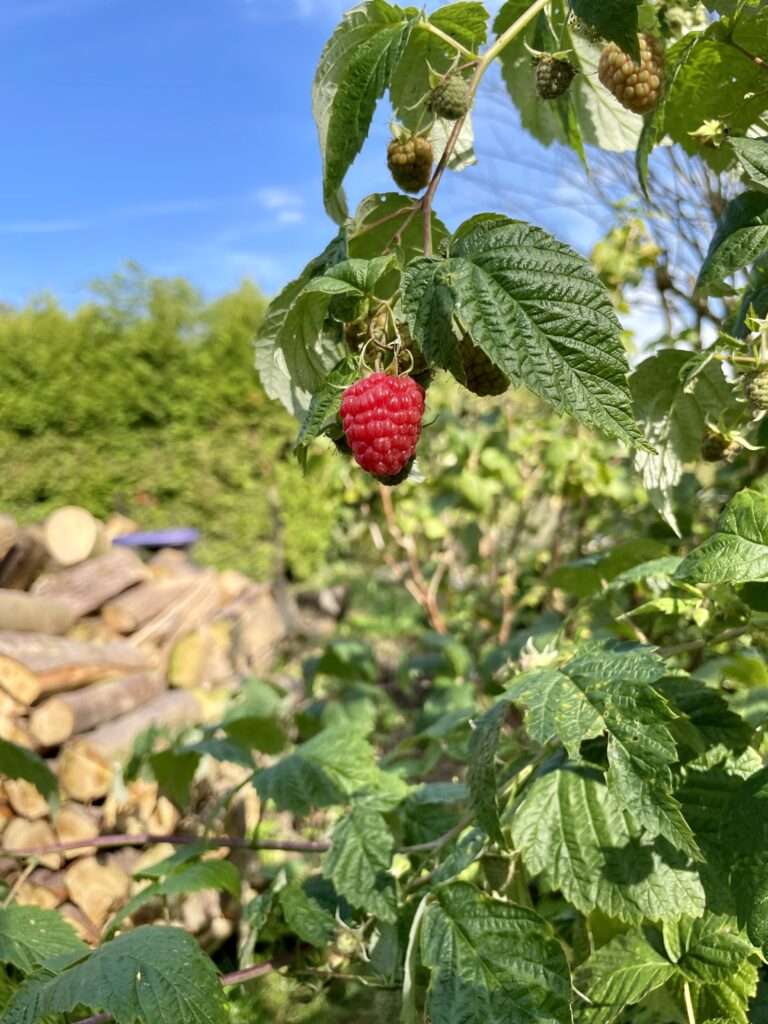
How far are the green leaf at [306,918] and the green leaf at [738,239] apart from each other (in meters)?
0.90

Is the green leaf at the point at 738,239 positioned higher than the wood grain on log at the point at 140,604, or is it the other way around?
the wood grain on log at the point at 140,604

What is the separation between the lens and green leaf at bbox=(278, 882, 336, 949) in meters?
1.18

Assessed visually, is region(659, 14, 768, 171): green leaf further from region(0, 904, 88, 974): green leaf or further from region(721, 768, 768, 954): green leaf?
region(0, 904, 88, 974): green leaf

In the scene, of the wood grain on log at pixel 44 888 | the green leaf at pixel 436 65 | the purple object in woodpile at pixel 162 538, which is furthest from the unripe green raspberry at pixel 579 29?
the purple object in woodpile at pixel 162 538

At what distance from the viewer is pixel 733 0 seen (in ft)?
2.83

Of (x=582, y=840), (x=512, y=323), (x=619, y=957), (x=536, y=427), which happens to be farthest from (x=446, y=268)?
(x=536, y=427)

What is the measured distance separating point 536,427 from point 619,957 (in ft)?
7.45

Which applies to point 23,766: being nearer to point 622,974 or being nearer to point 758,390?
point 622,974

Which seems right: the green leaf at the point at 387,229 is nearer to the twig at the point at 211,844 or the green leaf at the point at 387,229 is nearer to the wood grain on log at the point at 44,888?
the twig at the point at 211,844

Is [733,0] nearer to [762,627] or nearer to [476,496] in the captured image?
[762,627]

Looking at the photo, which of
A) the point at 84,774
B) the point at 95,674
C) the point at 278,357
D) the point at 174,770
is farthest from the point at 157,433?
the point at 278,357

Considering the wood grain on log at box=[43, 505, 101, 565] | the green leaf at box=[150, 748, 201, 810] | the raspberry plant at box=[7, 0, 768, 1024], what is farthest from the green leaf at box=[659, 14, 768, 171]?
the wood grain on log at box=[43, 505, 101, 565]

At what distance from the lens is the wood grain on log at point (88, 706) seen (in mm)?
2727

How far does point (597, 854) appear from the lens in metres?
0.99
